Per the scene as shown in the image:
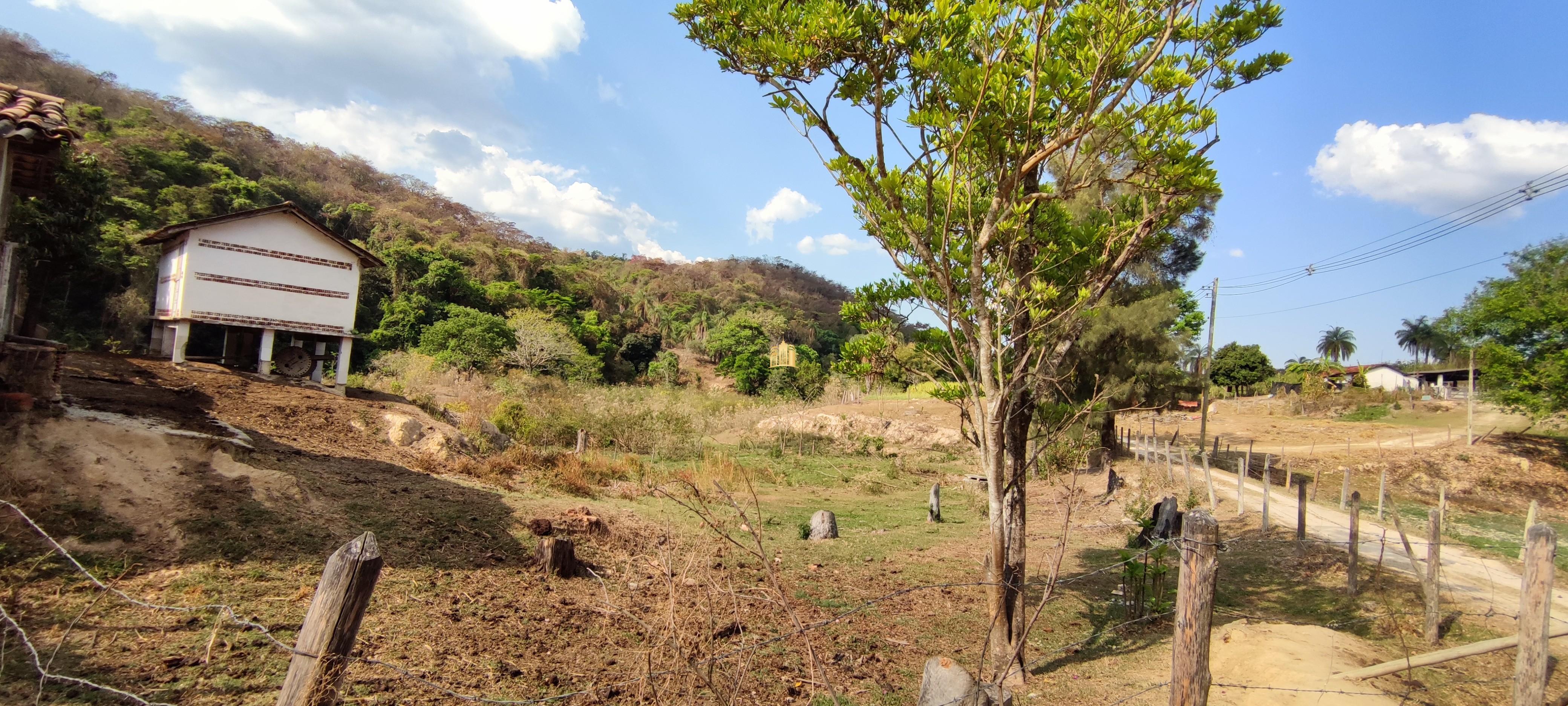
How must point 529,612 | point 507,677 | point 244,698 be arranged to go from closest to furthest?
point 244,698 < point 507,677 < point 529,612

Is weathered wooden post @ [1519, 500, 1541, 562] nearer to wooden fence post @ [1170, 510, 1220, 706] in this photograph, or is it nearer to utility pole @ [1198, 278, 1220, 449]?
wooden fence post @ [1170, 510, 1220, 706]

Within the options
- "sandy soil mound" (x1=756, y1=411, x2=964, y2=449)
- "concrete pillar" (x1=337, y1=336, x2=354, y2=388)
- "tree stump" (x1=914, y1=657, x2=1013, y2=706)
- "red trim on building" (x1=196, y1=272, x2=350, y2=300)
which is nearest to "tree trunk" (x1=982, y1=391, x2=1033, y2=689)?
"tree stump" (x1=914, y1=657, x2=1013, y2=706)

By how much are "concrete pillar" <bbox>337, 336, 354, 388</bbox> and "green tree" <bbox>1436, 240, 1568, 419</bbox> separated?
99.9ft

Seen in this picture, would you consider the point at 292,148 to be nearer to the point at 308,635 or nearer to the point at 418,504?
the point at 418,504

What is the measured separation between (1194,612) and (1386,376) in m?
67.0

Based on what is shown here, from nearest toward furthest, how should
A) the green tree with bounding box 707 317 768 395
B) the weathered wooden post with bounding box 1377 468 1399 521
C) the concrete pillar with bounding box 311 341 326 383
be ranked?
the weathered wooden post with bounding box 1377 468 1399 521, the concrete pillar with bounding box 311 341 326 383, the green tree with bounding box 707 317 768 395

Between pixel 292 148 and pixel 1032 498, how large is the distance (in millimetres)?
62985

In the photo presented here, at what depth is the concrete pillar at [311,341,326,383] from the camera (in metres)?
14.7

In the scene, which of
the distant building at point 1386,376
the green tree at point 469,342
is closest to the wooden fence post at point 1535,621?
the green tree at point 469,342

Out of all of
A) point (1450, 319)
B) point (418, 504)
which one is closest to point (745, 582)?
point (418, 504)

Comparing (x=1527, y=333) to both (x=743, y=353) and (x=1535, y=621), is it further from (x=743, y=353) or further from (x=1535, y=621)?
(x=743, y=353)

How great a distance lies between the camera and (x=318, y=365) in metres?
14.9

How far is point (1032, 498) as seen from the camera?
53.3ft

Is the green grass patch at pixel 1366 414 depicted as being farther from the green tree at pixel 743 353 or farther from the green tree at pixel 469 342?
the green tree at pixel 469 342
